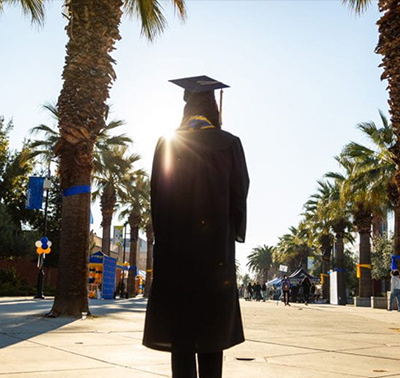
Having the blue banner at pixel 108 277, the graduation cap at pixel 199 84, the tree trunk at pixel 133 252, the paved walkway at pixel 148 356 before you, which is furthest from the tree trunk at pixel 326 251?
the graduation cap at pixel 199 84

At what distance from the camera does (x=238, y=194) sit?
283cm

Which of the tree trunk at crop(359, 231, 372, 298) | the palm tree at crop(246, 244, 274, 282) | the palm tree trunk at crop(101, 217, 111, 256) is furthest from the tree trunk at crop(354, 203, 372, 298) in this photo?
the palm tree at crop(246, 244, 274, 282)

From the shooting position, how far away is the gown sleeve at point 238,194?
2.82 m

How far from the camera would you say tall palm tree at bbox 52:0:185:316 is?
10.6 m

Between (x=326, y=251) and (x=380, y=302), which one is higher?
(x=326, y=251)

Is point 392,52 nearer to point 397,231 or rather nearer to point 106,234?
point 397,231

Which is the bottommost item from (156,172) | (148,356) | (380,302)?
(380,302)

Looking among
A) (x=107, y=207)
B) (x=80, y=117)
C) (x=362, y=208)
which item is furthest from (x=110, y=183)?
(x=80, y=117)

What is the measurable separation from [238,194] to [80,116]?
8.90m

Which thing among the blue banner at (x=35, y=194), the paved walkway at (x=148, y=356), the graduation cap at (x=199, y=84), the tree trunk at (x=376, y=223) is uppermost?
the tree trunk at (x=376, y=223)

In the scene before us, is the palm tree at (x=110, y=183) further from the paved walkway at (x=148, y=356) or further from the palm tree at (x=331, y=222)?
the paved walkway at (x=148, y=356)

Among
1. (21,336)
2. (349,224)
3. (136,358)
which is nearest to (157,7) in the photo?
(21,336)

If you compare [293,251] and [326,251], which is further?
[293,251]

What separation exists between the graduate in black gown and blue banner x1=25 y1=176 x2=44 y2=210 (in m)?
22.5
